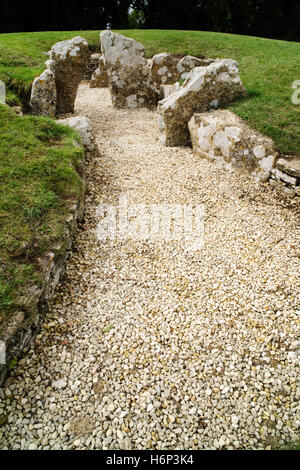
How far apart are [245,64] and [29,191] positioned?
14.7 metres

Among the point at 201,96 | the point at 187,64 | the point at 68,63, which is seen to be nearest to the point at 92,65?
the point at 187,64

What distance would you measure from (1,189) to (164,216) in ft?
12.4

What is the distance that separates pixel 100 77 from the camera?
1691 cm

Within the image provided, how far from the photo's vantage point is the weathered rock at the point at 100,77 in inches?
660

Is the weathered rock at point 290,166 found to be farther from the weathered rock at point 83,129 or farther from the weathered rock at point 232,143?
the weathered rock at point 83,129

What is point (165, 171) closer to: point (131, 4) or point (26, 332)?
point (26, 332)

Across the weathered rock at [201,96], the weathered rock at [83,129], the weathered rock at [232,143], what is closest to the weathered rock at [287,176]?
the weathered rock at [232,143]

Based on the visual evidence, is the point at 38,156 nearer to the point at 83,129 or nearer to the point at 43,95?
the point at 83,129

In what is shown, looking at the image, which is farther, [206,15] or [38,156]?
[206,15]

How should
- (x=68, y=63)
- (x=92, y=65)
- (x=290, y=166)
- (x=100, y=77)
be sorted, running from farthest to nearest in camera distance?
(x=92, y=65) → (x=100, y=77) → (x=68, y=63) → (x=290, y=166)

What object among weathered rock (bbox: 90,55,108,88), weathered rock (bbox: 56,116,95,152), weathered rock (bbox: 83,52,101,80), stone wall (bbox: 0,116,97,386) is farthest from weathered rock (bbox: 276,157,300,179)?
weathered rock (bbox: 83,52,101,80)

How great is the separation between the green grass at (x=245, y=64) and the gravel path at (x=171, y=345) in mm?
3215

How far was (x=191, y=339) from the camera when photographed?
470 centimetres

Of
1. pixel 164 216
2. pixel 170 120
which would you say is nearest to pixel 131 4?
pixel 170 120
